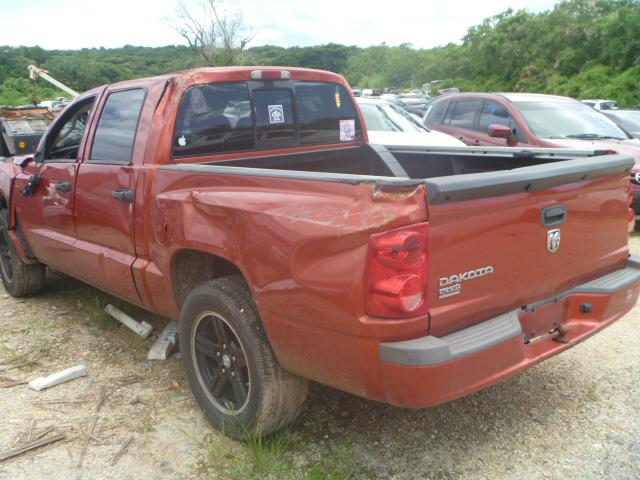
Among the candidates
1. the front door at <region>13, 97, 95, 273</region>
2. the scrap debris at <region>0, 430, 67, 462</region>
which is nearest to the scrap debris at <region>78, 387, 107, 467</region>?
the scrap debris at <region>0, 430, 67, 462</region>

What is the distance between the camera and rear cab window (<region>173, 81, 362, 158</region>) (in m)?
3.46

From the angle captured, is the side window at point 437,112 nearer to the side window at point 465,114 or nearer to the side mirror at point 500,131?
the side window at point 465,114

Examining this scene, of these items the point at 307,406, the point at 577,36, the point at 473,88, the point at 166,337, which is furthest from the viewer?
the point at 473,88

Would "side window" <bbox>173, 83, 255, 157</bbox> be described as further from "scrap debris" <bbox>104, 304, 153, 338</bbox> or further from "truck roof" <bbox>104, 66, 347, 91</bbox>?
"scrap debris" <bbox>104, 304, 153, 338</bbox>

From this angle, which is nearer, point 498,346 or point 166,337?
point 498,346

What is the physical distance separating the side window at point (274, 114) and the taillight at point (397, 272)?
1852 mm

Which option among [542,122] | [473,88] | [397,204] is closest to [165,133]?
[397,204]

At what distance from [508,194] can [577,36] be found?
4240cm

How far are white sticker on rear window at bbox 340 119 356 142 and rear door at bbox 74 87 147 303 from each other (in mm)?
1409

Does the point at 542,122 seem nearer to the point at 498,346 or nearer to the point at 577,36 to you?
the point at 498,346

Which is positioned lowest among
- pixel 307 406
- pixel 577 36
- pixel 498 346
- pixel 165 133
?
pixel 307 406

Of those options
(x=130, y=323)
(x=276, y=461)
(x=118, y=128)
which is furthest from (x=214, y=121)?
(x=276, y=461)

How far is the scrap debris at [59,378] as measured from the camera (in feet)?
11.9

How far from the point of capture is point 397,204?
2.16m
